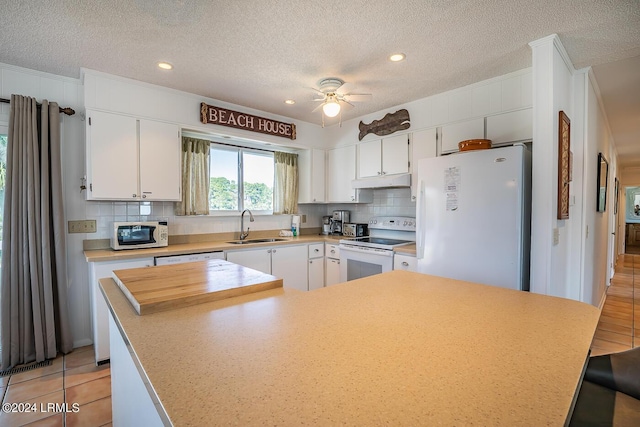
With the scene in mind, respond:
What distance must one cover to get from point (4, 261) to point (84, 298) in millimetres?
660

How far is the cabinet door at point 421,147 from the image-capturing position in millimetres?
3109

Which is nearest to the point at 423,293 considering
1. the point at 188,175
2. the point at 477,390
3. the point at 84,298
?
the point at 477,390

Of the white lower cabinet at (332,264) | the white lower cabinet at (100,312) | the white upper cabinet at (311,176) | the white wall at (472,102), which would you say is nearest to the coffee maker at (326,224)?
the white upper cabinet at (311,176)

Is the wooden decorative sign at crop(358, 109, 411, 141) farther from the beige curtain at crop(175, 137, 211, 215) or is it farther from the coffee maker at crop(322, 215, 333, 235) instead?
the beige curtain at crop(175, 137, 211, 215)

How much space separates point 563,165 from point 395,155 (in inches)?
62.1

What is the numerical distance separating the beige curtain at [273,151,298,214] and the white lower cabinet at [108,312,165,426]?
2821 millimetres

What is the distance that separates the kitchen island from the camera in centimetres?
54

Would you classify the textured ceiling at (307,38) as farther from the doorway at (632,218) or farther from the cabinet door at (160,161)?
the doorway at (632,218)

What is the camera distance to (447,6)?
1.72m

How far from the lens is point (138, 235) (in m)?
2.75

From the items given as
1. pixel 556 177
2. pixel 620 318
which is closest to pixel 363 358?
pixel 556 177

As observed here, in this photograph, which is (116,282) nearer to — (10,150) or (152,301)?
(152,301)

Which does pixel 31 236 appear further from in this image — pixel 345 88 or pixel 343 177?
pixel 343 177

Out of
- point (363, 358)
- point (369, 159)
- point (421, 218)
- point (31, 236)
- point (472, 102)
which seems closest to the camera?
point (363, 358)
